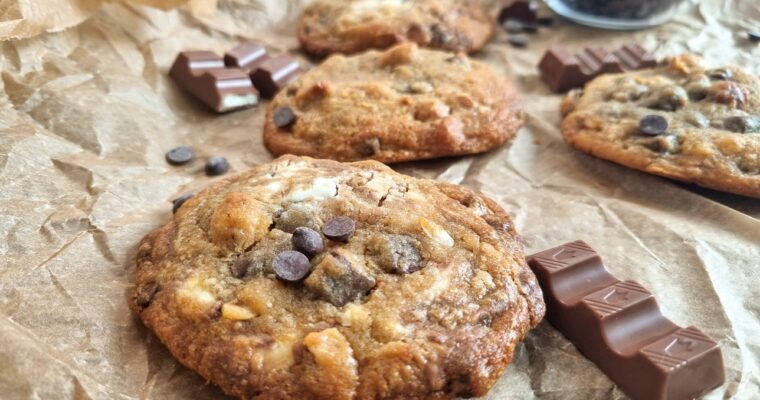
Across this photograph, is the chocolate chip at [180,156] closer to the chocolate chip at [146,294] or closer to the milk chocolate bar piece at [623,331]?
the chocolate chip at [146,294]

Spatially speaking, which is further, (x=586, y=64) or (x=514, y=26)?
(x=514, y=26)

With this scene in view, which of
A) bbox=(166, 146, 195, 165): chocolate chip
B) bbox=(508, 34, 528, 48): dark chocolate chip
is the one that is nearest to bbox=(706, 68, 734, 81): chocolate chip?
bbox=(508, 34, 528, 48): dark chocolate chip

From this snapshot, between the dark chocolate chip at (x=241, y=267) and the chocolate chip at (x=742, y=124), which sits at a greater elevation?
the chocolate chip at (x=742, y=124)

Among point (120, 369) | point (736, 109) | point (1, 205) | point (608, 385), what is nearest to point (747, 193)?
point (736, 109)

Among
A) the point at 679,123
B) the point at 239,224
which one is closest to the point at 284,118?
the point at 239,224

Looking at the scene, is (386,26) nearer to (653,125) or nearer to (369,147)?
(369,147)

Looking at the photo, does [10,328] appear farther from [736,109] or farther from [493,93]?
[736,109]

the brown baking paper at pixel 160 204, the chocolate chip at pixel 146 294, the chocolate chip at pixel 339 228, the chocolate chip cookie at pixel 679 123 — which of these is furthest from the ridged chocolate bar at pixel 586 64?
the chocolate chip at pixel 146 294
